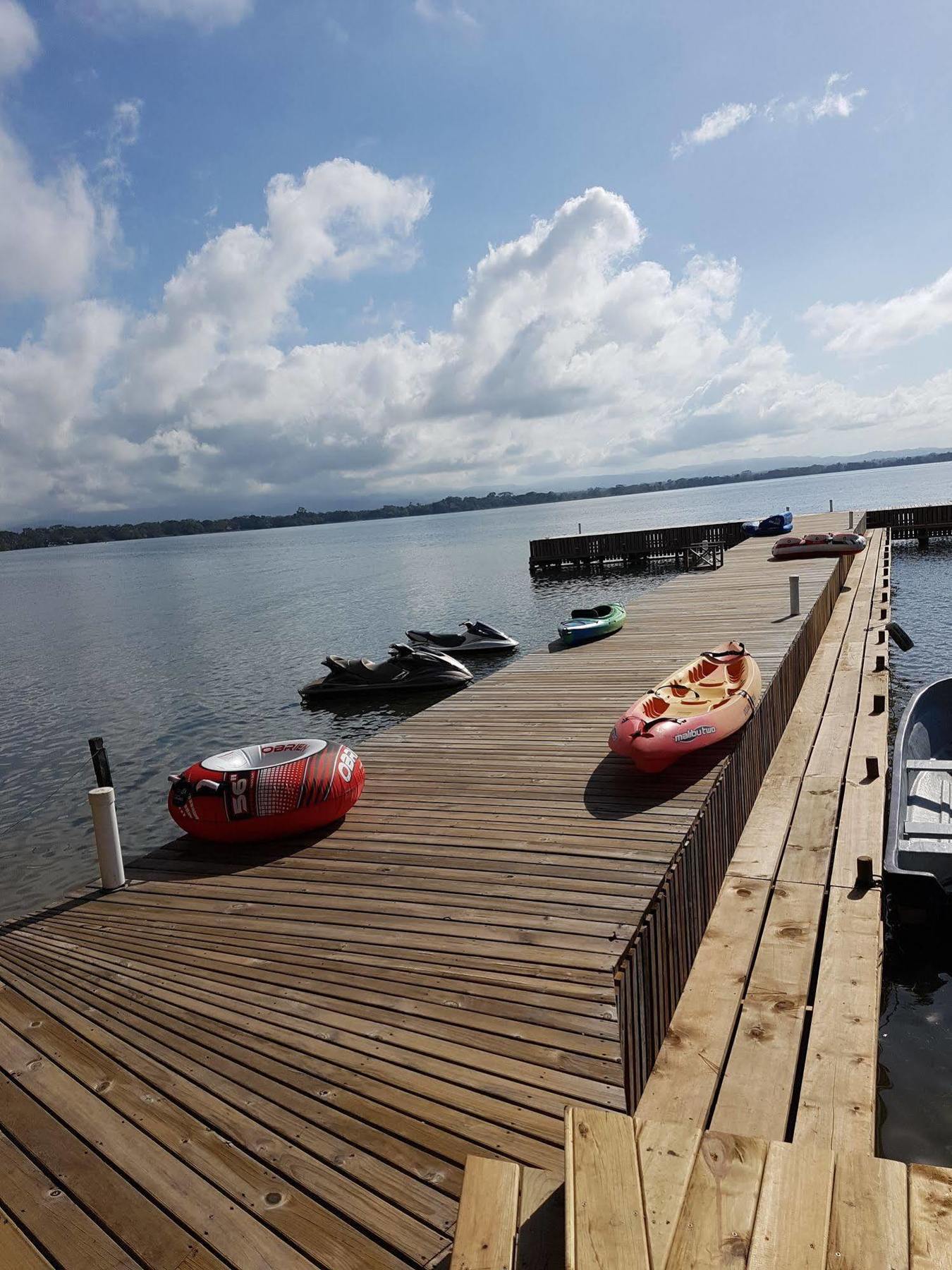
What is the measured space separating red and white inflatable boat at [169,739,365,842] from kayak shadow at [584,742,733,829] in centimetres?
209

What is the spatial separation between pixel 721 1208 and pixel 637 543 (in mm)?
40885

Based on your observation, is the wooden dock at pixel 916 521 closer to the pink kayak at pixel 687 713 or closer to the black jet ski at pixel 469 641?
the black jet ski at pixel 469 641

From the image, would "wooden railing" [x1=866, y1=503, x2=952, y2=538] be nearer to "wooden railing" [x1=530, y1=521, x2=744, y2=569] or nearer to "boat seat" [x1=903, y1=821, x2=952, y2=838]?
"wooden railing" [x1=530, y1=521, x2=744, y2=569]

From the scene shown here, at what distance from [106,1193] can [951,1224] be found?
110 inches

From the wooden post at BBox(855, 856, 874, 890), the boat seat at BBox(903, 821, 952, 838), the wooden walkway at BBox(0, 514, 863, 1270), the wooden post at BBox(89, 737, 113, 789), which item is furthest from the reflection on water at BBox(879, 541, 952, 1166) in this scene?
the wooden post at BBox(89, 737, 113, 789)

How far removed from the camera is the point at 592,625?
14.6 metres

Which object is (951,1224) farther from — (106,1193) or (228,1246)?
(106,1193)

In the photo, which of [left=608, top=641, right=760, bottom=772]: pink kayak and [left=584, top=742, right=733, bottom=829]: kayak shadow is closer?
[left=584, top=742, right=733, bottom=829]: kayak shadow

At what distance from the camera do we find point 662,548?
136ft

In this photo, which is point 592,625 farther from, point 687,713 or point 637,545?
point 637,545

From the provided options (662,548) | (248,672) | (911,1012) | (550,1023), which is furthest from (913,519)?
(550,1023)

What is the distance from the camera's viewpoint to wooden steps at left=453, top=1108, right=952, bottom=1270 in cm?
208

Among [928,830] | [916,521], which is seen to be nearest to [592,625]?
[928,830]

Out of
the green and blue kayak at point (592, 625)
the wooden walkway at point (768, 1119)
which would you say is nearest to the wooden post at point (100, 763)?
the wooden walkway at point (768, 1119)
